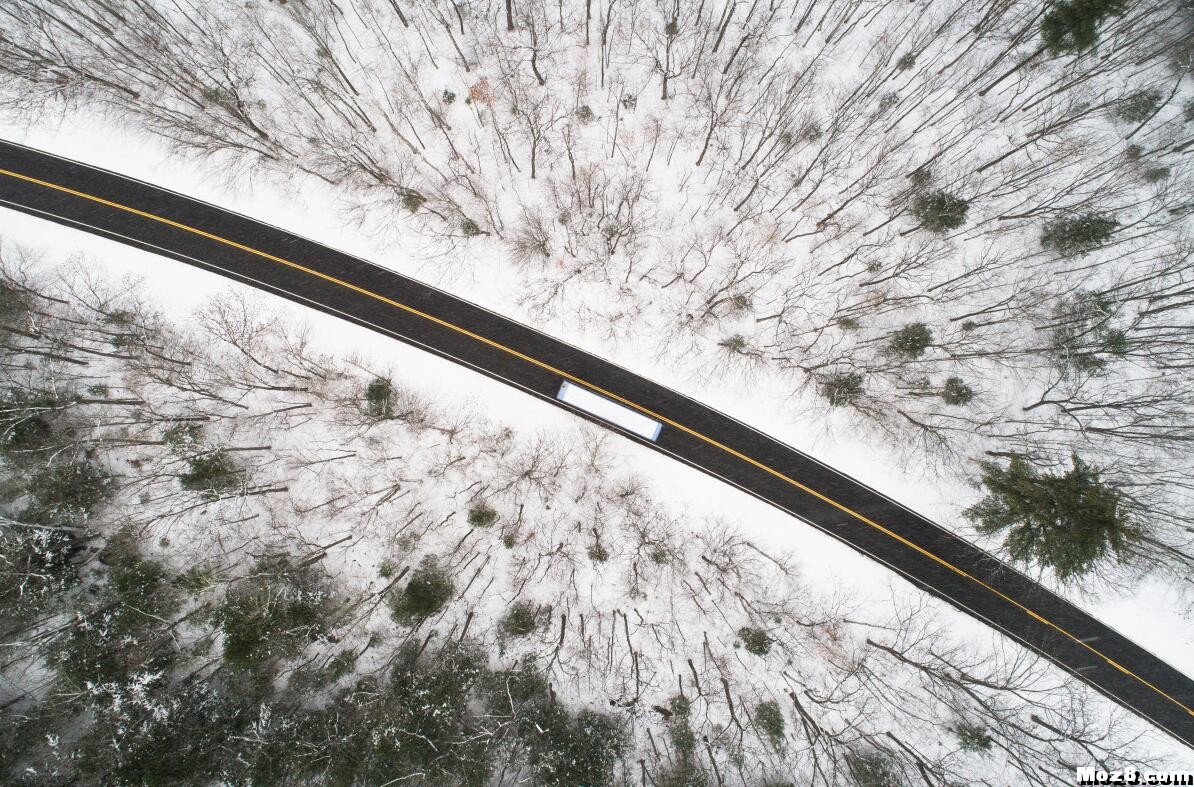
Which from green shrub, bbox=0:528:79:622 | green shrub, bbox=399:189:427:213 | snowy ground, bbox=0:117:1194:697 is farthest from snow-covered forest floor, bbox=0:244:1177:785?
green shrub, bbox=399:189:427:213

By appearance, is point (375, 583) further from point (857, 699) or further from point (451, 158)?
point (857, 699)

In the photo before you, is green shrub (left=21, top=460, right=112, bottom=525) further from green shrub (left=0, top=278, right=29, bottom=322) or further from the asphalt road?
the asphalt road

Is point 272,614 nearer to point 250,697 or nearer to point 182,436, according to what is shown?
point 250,697

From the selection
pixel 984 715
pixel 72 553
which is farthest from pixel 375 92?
pixel 984 715

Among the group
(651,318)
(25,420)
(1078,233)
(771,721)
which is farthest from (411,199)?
(1078,233)

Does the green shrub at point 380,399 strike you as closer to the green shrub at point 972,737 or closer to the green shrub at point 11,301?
the green shrub at point 11,301

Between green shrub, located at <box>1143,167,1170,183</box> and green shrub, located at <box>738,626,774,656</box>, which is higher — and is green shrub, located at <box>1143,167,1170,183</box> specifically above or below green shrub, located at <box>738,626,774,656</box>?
above

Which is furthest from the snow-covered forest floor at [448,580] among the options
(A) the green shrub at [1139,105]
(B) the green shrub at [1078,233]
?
Answer: (A) the green shrub at [1139,105]

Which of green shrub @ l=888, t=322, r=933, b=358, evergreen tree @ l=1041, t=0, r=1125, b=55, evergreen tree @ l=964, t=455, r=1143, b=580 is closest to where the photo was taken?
evergreen tree @ l=964, t=455, r=1143, b=580
